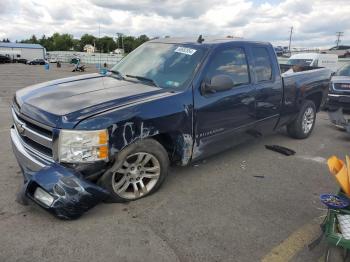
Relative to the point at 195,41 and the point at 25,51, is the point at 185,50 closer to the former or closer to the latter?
the point at 195,41

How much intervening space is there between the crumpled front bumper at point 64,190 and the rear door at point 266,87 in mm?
2928

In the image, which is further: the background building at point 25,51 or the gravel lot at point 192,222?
the background building at point 25,51

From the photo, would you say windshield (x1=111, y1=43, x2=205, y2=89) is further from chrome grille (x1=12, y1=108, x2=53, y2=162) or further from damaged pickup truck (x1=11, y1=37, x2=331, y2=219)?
chrome grille (x1=12, y1=108, x2=53, y2=162)

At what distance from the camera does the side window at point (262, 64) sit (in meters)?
5.27

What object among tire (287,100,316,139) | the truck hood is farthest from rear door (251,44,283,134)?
the truck hood

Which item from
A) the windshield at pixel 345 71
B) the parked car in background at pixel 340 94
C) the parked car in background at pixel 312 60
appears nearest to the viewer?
the parked car in background at pixel 340 94

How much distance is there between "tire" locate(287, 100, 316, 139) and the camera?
6.61m

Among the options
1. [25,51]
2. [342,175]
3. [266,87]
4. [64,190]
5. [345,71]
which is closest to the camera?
[342,175]

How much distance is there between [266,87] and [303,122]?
1.92 metres

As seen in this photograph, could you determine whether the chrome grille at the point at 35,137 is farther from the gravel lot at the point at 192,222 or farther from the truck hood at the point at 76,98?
the gravel lot at the point at 192,222

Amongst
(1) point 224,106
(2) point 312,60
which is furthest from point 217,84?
(2) point 312,60

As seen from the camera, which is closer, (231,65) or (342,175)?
(342,175)

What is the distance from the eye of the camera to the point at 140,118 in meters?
3.61

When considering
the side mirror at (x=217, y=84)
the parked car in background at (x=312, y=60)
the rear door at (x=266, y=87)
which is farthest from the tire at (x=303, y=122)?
the parked car in background at (x=312, y=60)
